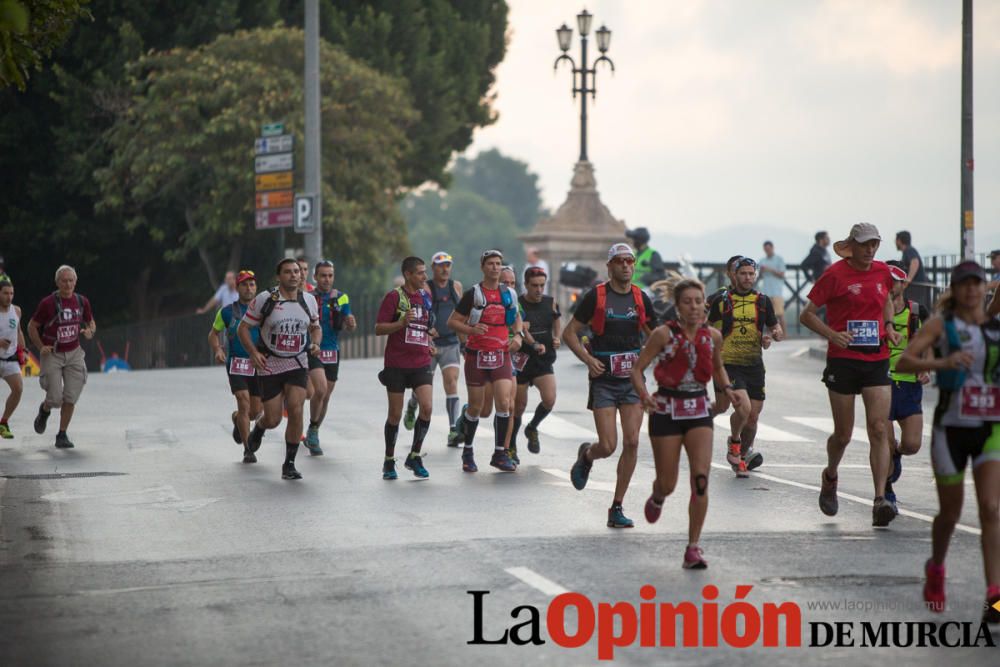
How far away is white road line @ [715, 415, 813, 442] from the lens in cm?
1883

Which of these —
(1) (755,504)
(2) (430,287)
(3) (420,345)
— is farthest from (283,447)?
(1) (755,504)

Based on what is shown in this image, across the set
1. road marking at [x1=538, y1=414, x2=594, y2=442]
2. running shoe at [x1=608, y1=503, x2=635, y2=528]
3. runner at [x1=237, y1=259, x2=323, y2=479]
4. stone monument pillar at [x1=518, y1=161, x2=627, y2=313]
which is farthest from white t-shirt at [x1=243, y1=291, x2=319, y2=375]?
stone monument pillar at [x1=518, y1=161, x2=627, y2=313]

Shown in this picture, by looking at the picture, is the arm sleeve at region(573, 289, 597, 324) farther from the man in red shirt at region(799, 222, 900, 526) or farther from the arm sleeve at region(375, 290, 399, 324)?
the arm sleeve at region(375, 290, 399, 324)

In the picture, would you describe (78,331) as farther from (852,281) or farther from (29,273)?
(29,273)

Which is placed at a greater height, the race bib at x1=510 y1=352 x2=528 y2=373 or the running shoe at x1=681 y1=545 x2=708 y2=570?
the race bib at x1=510 y1=352 x2=528 y2=373

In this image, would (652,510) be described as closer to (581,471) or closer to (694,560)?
(694,560)

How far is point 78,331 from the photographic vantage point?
17781 millimetres

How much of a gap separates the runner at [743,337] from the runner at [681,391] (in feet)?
14.8

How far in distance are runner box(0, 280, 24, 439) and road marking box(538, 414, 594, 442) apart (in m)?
5.79

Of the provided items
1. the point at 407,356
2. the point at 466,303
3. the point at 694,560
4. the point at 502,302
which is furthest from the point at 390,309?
the point at 694,560

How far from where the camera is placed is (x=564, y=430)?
63.6 ft

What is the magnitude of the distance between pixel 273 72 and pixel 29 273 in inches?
362

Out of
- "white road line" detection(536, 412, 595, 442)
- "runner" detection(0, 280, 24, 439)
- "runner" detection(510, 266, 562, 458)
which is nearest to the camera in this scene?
"runner" detection(510, 266, 562, 458)

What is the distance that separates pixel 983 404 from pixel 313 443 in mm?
9459
